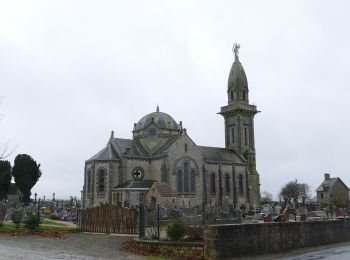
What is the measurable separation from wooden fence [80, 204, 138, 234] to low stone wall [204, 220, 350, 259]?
863 centimetres

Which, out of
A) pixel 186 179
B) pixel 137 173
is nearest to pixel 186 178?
pixel 186 179

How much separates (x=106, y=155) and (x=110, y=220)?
31.4 m

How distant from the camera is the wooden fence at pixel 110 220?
979 inches

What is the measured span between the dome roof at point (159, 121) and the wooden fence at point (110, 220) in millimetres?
38775

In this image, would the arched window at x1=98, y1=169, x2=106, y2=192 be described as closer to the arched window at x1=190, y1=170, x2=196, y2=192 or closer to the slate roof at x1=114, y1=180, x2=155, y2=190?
the slate roof at x1=114, y1=180, x2=155, y2=190

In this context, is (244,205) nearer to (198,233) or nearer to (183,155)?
(183,155)

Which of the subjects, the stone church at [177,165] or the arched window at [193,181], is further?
the arched window at [193,181]

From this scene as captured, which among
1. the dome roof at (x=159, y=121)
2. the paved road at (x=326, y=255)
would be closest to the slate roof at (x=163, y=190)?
the dome roof at (x=159, y=121)

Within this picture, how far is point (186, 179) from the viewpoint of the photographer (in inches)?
2309

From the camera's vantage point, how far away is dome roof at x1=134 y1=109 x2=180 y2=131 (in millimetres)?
66562

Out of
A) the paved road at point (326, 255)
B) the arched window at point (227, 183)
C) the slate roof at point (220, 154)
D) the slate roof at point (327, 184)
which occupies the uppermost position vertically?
the slate roof at point (220, 154)

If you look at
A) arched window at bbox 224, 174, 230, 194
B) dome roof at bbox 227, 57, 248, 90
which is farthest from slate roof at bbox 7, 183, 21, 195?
dome roof at bbox 227, 57, 248, 90

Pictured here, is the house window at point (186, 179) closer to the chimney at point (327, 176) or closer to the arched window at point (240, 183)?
the arched window at point (240, 183)

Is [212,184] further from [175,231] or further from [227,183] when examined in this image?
[175,231]
